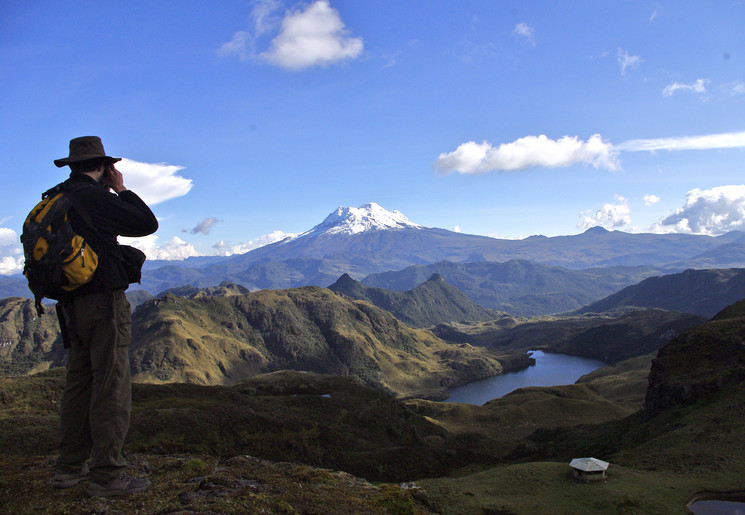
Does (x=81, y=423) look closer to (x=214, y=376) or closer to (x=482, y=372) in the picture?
(x=214, y=376)

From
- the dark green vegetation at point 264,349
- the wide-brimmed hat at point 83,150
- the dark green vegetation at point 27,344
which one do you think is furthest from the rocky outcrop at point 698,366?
the dark green vegetation at point 27,344

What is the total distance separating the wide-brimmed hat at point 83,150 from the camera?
682cm

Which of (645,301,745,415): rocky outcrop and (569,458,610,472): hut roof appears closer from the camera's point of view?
(569,458,610,472): hut roof

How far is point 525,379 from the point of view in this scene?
168 meters

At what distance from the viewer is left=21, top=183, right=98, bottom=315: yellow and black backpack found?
622 centimetres

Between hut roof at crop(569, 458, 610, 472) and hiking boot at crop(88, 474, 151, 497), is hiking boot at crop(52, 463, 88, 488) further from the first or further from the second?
hut roof at crop(569, 458, 610, 472)

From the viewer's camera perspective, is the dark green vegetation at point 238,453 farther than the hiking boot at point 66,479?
Yes

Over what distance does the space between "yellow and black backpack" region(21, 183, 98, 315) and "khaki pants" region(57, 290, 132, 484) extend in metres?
0.38

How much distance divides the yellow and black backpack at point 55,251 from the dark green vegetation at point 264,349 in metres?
135

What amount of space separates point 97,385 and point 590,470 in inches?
759

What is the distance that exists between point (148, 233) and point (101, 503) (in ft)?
12.6

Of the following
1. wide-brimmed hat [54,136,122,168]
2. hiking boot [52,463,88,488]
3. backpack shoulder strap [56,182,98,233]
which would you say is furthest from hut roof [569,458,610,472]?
wide-brimmed hat [54,136,122,168]

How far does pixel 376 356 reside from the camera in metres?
182

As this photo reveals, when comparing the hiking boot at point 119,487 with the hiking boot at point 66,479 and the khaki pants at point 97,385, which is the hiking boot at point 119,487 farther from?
the hiking boot at point 66,479
